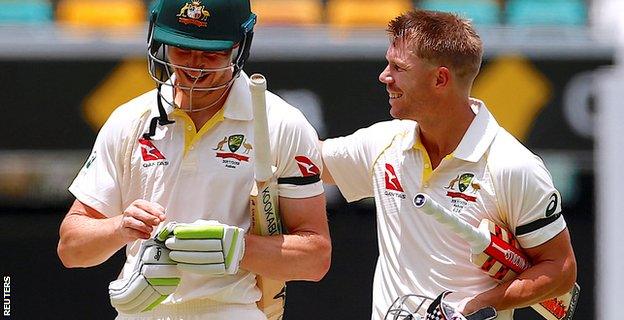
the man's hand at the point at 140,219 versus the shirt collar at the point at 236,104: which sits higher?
the shirt collar at the point at 236,104

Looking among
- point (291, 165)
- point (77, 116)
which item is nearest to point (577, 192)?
point (77, 116)

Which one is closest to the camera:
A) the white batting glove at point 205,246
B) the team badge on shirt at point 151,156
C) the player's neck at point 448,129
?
the white batting glove at point 205,246

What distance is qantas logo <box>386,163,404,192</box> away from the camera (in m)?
3.51

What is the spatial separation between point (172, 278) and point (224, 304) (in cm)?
20

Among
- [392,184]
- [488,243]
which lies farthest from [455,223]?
[392,184]

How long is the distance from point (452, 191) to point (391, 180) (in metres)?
0.18

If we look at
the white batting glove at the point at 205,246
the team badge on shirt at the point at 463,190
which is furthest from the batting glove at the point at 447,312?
the white batting glove at the point at 205,246

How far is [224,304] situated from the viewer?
335 centimetres

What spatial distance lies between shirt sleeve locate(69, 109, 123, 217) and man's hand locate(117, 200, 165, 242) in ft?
0.71

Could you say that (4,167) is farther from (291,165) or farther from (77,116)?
(291,165)

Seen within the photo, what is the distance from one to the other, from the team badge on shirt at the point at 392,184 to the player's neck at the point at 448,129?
0.11m

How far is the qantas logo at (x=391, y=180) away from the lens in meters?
3.51

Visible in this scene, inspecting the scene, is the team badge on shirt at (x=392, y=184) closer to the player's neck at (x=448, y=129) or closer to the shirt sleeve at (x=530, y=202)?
the player's neck at (x=448, y=129)

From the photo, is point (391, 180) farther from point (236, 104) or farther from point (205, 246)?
point (205, 246)
